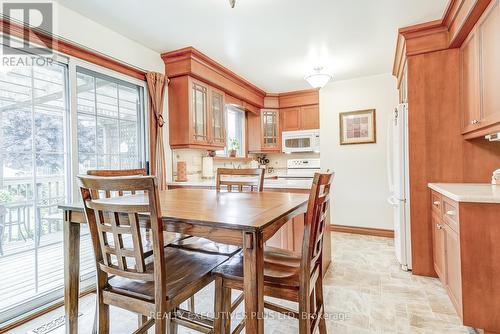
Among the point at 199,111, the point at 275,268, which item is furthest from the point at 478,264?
the point at 199,111

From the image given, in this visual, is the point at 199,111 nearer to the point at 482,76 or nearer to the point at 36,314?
the point at 36,314

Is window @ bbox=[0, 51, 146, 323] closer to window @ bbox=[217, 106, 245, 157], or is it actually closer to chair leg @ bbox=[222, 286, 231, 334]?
chair leg @ bbox=[222, 286, 231, 334]

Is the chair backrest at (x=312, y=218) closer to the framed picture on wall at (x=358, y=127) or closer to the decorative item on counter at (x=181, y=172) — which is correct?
the decorative item on counter at (x=181, y=172)

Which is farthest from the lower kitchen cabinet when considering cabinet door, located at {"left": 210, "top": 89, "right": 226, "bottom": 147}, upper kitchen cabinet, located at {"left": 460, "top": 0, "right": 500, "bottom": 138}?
cabinet door, located at {"left": 210, "top": 89, "right": 226, "bottom": 147}

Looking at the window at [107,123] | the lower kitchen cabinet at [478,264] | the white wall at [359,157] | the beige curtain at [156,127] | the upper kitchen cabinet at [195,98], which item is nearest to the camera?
the lower kitchen cabinet at [478,264]

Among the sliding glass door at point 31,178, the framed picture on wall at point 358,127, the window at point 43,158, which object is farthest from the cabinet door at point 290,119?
the sliding glass door at point 31,178

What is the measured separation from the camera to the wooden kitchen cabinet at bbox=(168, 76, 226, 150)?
3191 millimetres

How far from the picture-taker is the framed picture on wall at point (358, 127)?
3.97m

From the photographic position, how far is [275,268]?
1381mm

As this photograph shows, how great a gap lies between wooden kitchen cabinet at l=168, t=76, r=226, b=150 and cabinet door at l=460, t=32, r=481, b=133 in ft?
9.08

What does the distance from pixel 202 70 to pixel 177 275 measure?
268 cm

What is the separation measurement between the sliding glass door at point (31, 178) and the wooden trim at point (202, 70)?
1174 millimetres

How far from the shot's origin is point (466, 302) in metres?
1.63

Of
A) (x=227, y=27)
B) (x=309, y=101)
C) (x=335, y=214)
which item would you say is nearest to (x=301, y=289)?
(x=227, y=27)
